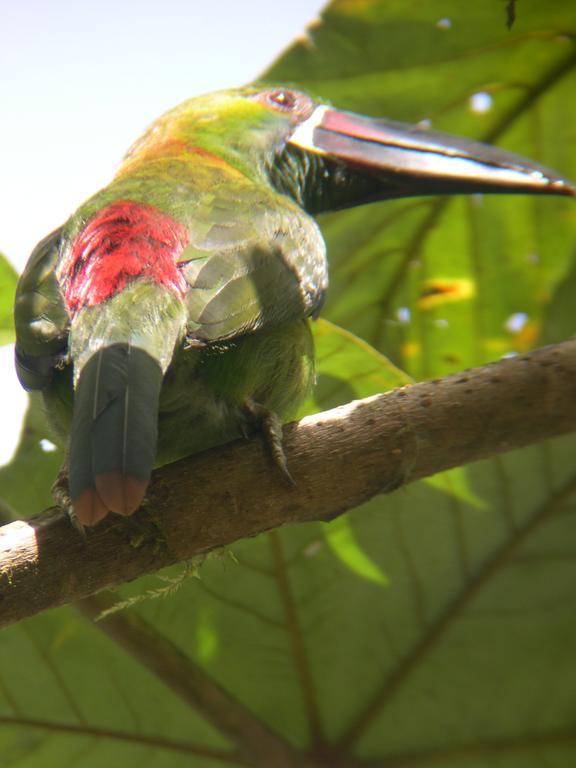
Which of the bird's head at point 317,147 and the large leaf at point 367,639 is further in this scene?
the bird's head at point 317,147

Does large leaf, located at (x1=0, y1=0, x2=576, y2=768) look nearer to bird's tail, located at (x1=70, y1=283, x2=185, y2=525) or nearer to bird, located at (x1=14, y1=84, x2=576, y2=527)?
bird, located at (x1=14, y1=84, x2=576, y2=527)

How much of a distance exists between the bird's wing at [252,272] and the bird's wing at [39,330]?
277mm

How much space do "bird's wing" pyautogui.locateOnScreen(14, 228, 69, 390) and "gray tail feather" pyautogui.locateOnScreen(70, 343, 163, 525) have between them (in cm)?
25

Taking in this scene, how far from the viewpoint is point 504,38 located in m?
2.87

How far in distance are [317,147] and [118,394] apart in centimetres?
178

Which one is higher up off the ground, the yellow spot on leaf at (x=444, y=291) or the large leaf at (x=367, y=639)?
the yellow spot on leaf at (x=444, y=291)

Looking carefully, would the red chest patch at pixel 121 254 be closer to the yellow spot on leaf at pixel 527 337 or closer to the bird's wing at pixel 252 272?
the bird's wing at pixel 252 272

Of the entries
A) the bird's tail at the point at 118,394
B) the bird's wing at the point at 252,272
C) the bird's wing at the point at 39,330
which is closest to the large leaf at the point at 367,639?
the bird's wing at the point at 252,272

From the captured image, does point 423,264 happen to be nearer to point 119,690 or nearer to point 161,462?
point 161,462

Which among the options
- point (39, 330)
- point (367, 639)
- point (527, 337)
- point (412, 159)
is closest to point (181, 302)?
point (39, 330)

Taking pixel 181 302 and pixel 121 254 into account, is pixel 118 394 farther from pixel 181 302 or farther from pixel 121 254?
pixel 121 254

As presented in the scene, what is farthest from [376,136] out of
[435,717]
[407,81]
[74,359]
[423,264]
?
[435,717]

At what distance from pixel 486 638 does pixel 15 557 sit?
125 centimetres

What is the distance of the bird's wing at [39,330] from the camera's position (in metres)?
2.00
